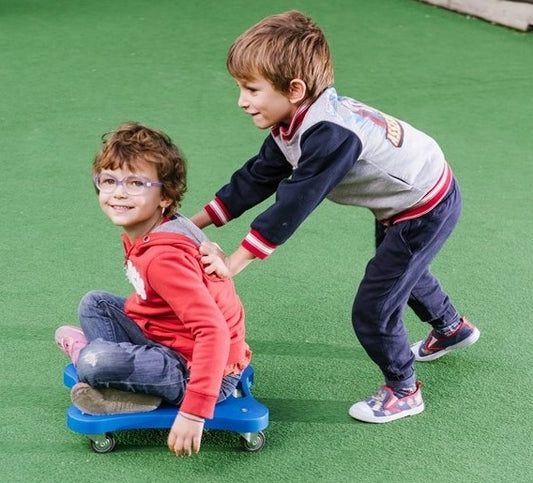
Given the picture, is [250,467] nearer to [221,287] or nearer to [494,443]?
[221,287]

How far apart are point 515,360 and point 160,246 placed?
3.77 feet

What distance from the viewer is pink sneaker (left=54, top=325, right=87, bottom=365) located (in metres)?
2.71

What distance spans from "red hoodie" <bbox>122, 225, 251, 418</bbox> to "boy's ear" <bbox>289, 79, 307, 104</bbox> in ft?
1.34

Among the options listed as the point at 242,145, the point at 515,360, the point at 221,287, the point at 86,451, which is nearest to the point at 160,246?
the point at 221,287

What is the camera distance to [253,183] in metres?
2.76

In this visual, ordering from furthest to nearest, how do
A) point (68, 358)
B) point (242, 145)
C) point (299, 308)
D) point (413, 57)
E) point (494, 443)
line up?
point (413, 57) < point (242, 145) < point (299, 308) < point (68, 358) < point (494, 443)

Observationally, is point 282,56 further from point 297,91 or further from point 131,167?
point 131,167

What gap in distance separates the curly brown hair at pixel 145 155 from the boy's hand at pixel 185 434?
526mm

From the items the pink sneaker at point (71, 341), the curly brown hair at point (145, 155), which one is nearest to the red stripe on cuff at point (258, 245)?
the curly brown hair at point (145, 155)

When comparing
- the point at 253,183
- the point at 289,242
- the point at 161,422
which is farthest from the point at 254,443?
the point at 289,242

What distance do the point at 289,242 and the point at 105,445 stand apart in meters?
1.36

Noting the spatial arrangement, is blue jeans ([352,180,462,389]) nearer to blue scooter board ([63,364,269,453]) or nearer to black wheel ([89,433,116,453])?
blue scooter board ([63,364,269,453])

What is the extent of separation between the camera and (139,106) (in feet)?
16.3

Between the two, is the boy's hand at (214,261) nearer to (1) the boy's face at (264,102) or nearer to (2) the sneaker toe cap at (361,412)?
(1) the boy's face at (264,102)
